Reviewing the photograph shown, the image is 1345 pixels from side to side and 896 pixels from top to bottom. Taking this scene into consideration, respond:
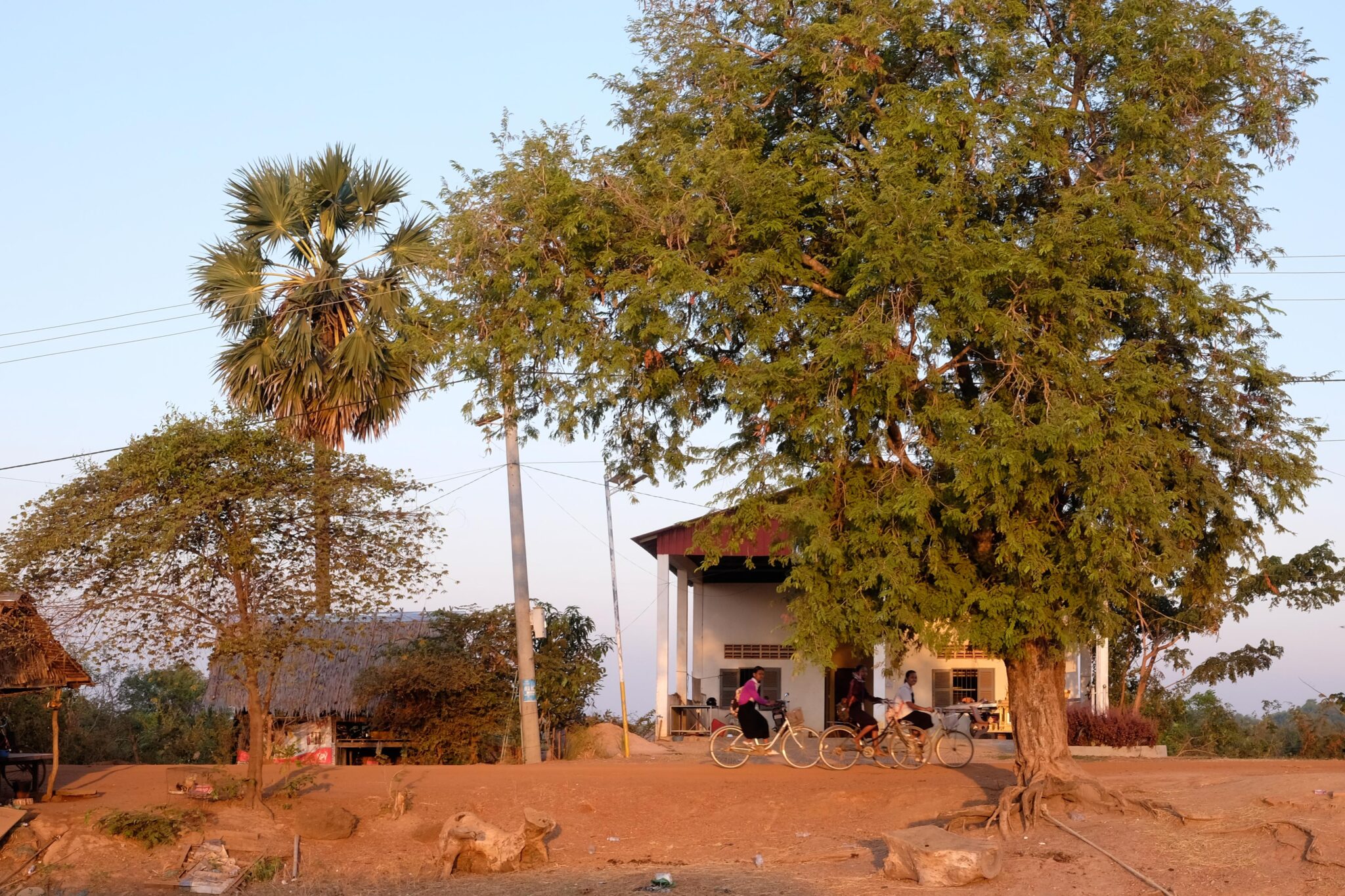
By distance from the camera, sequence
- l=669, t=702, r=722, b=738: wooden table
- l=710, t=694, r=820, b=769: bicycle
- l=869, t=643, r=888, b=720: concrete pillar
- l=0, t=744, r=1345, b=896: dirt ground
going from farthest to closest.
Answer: l=669, t=702, r=722, b=738: wooden table < l=869, t=643, r=888, b=720: concrete pillar < l=710, t=694, r=820, b=769: bicycle < l=0, t=744, r=1345, b=896: dirt ground

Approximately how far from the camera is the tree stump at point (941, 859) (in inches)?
477

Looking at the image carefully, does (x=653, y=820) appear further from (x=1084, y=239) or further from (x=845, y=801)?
(x=1084, y=239)

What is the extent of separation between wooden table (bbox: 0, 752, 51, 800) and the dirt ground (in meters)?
0.73

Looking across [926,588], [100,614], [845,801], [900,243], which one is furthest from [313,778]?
[900,243]

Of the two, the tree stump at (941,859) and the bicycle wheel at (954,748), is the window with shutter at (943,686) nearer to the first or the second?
the bicycle wheel at (954,748)

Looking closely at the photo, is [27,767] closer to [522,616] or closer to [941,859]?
[522,616]

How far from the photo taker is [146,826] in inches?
574

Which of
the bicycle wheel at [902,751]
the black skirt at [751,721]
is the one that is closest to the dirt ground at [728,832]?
the bicycle wheel at [902,751]

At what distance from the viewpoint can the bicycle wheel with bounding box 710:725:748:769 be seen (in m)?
20.1

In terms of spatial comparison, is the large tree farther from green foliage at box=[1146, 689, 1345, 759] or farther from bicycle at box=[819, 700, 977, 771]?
green foliage at box=[1146, 689, 1345, 759]

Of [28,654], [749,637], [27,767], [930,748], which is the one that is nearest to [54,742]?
[28,654]

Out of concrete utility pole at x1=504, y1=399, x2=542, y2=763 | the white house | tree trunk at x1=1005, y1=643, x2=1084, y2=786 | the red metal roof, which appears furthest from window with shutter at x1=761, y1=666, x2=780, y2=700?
tree trunk at x1=1005, y1=643, x2=1084, y2=786

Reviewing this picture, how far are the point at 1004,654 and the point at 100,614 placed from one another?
34.5 ft

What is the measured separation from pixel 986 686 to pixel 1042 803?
12.0m
